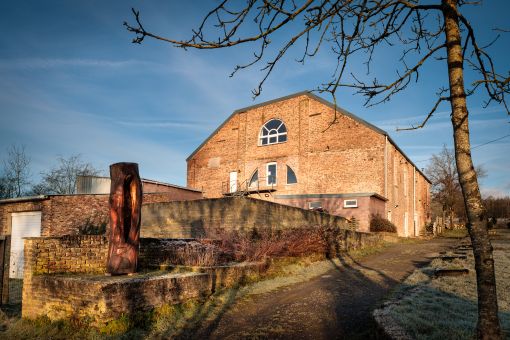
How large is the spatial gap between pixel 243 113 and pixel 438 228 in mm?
23577

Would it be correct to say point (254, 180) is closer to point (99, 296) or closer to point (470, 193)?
point (99, 296)

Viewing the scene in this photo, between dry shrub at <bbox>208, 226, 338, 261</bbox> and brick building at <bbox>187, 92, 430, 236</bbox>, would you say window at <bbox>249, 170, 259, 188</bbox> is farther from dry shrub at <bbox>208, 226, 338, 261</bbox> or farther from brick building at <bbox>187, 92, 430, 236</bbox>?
dry shrub at <bbox>208, 226, 338, 261</bbox>

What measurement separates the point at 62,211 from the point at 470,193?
742 inches

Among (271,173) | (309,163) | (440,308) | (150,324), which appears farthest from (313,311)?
(271,173)

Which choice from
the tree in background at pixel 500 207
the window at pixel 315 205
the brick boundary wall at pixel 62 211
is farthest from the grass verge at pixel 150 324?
the tree in background at pixel 500 207

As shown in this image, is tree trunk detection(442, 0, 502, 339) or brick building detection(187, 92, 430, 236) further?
brick building detection(187, 92, 430, 236)

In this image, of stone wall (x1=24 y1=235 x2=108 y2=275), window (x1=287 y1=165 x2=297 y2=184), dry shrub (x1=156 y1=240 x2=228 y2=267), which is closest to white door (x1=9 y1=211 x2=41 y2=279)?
dry shrub (x1=156 y1=240 x2=228 y2=267)

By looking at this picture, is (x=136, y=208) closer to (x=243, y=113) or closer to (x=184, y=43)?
(x=184, y=43)

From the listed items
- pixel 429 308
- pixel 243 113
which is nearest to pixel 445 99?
pixel 429 308

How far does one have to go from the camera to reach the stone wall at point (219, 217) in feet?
51.0

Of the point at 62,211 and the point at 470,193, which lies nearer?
the point at 470,193

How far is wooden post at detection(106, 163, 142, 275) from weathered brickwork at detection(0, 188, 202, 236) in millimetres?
12261

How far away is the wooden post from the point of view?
24.3 feet

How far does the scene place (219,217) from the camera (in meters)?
16.2
